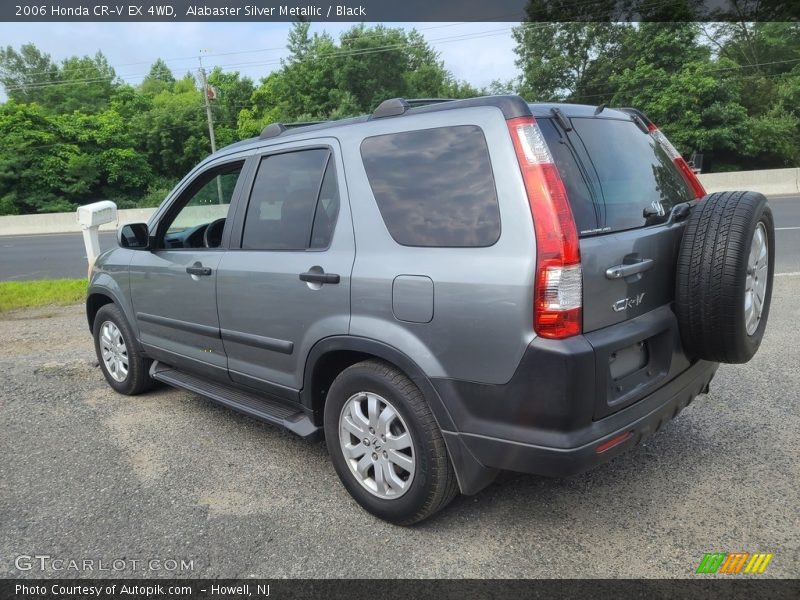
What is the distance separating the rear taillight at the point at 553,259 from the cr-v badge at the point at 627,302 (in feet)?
0.84

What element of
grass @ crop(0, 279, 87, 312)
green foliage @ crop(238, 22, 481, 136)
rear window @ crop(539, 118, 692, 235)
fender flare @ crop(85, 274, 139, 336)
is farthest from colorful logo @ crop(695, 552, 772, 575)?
green foliage @ crop(238, 22, 481, 136)

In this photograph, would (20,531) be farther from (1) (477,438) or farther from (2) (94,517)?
(1) (477,438)

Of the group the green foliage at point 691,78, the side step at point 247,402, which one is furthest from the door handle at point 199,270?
the green foliage at point 691,78

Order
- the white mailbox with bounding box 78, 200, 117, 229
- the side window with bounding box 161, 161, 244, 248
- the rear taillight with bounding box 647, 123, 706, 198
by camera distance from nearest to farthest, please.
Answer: the rear taillight with bounding box 647, 123, 706, 198
the side window with bounding box 161, 161, 244, 248
the white mailbox with bounding box 78, 200, 117, 229

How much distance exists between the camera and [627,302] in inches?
100

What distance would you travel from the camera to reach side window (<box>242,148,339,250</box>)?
3.15 m

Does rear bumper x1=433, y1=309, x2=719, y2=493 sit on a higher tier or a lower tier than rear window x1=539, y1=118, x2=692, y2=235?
lower

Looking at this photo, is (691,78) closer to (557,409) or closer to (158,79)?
(557,409)

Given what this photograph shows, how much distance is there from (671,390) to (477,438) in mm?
A: 977

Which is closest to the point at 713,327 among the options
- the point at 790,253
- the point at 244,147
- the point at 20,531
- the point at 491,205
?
the point at 491,205

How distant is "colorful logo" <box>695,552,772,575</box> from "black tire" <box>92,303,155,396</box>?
4.02 metres

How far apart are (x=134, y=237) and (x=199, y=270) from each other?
2.92 feet

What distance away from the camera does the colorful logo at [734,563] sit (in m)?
2.44

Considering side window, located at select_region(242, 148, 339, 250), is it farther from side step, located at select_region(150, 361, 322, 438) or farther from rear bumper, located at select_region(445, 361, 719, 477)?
rear bumper, located at select_region(445, 361, 719, 477)
